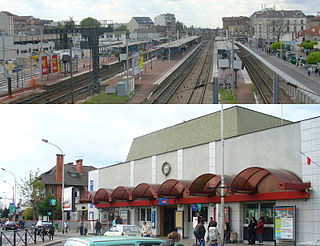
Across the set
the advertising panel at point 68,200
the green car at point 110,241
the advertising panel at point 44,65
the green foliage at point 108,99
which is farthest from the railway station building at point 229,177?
the advertising panel at point 44,65

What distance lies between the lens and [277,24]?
99.6m

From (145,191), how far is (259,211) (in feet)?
27.1

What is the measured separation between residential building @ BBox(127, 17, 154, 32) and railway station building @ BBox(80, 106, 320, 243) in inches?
1860

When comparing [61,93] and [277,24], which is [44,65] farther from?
[277,24]

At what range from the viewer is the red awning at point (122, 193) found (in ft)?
91.8

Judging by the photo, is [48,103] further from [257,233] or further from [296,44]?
[296,44]

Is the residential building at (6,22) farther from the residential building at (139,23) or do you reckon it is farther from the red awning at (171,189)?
the residential building at (139,23)

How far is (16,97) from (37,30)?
20500mm

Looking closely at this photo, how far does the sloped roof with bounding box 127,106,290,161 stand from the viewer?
25.6m

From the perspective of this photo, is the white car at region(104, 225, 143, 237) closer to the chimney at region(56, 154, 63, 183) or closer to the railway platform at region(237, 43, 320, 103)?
the railway platform at region(237, 43, 320, 103)

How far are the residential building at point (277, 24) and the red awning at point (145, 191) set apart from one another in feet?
215

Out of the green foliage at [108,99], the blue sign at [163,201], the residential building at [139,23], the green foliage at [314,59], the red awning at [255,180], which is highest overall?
the residential building at [139,23]

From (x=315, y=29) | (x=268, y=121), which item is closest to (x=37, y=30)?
(x=268, y=121)

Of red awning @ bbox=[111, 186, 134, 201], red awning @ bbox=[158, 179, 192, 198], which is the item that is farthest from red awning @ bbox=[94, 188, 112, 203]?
red awning @ bbox=[158, 179, 192, 198]
